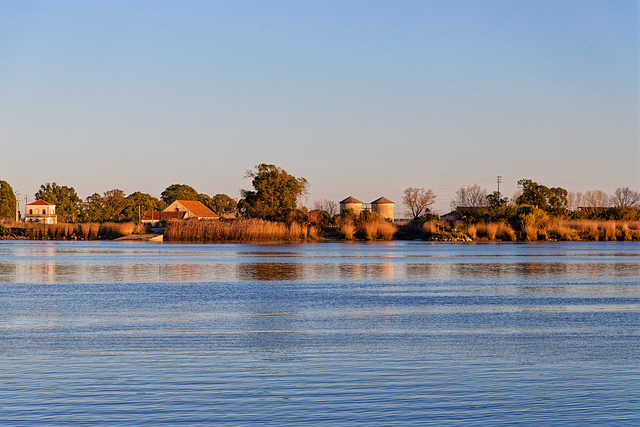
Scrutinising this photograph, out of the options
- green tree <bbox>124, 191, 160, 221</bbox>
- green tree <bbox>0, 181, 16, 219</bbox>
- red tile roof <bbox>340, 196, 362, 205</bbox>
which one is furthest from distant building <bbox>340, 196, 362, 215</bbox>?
green tree <bbox>0, 181, 16, 219</bbox>

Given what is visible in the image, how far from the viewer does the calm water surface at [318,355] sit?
7191 mm

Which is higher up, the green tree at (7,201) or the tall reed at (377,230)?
the green tree at (7,201)

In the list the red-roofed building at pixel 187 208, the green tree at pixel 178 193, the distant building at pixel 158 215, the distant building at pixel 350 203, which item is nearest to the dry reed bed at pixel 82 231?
the distant building at pixel 350 203

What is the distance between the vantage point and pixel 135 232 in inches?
2913

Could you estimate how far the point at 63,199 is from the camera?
12212cm

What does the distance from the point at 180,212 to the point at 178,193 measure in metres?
22.0

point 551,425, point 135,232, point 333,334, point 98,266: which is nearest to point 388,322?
point 333,334

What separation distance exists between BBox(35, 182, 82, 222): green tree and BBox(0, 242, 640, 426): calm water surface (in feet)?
340

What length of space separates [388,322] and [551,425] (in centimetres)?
652

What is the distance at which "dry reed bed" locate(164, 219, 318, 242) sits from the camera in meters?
61.6

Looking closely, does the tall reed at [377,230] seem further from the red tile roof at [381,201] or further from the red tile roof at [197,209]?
the red tile roof at [197,209]

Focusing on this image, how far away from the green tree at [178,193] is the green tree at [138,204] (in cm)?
538

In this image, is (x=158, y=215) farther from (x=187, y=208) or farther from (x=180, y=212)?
(x=187, y=208)

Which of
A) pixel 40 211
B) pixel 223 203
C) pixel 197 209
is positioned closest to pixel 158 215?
pixel 197 209
